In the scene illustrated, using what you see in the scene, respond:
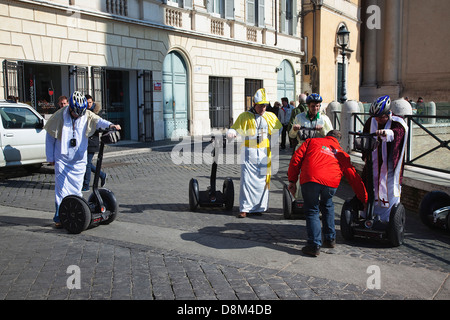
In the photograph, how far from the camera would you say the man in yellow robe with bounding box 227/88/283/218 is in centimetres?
687

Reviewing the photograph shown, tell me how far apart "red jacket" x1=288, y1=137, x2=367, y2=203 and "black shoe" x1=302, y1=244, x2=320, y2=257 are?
66 cm

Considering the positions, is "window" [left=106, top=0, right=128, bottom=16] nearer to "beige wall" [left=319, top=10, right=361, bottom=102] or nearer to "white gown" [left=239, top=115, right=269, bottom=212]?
"white gown" [left=239, top=115, right=269, bottom=212]

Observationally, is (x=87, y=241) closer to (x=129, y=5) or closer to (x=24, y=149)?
(x=24, y=149)

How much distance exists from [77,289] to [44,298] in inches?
11.1

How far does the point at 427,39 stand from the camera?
32188 millimetres

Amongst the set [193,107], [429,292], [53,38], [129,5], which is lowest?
[429,292]

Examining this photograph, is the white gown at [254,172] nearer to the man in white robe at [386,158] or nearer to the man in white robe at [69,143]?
the man in white robe at [386,158]

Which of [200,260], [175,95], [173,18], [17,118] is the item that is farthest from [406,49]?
[200,260]

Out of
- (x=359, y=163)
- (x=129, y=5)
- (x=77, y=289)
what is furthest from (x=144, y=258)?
(x=129, y=5)

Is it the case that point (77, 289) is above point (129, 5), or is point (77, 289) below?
below

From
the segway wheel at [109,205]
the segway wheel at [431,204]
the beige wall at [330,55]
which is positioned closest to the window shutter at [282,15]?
the beige wall at [330,55]

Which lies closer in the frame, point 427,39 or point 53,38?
point 53,38

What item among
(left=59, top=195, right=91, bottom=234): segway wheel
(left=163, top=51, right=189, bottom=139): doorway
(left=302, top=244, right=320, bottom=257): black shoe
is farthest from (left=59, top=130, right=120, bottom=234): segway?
(left=163, top=51, right=189, bottom=139): doorway

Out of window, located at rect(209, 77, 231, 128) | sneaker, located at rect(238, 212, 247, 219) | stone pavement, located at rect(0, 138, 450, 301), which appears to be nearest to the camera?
stone pavement, located at rect(0, 138, 450, 301)
